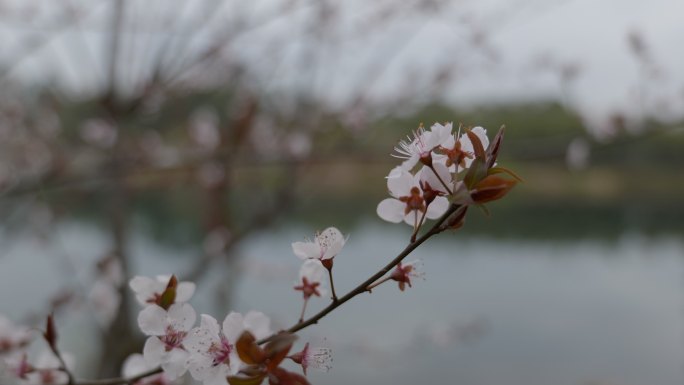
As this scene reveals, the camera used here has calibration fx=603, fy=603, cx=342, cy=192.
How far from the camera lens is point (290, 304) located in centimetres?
454

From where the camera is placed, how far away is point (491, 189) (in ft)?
1.16

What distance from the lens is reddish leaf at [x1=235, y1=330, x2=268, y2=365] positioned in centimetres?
35

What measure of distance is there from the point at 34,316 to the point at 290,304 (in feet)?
10.8

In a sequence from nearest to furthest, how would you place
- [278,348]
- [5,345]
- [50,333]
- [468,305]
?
[278,348] < [50,333] < [5,345] < [468,305]

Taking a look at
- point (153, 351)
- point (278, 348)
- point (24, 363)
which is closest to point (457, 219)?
point (278, 348)

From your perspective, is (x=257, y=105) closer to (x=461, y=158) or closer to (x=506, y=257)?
(x=461, y=158)

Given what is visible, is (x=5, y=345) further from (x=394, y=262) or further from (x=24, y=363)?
(x=394, y=262)

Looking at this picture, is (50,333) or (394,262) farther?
(50,333)

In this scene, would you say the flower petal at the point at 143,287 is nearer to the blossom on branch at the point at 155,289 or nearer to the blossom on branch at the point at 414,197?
the blossom on branch at the point at 155,289

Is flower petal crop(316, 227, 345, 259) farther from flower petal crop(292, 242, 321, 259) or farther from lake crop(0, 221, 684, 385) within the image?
lake crop(0, 221, 684, 385)

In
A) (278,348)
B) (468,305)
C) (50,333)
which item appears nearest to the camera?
(278,348)

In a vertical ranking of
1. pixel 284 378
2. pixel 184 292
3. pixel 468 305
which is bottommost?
pixel 284 378

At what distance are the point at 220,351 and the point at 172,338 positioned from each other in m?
0.05

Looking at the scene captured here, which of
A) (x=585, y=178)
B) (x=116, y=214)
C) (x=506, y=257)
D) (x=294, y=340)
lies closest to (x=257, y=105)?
(x=116, y=214)
